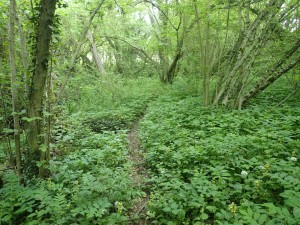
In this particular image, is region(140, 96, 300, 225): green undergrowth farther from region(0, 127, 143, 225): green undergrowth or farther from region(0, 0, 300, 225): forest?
region(0, 127, 143, 225): green undergrowth

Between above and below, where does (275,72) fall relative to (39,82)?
above

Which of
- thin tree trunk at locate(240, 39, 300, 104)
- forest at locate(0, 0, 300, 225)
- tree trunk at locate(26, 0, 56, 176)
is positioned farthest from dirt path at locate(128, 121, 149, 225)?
thin tree trunk at locate(240, 39, 300, 104)

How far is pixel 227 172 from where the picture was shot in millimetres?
3070

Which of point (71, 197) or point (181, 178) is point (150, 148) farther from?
point (71, 197)

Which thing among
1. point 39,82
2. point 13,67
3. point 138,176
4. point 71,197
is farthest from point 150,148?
point 13,67

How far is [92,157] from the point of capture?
3.73 m

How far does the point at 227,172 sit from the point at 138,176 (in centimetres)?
142

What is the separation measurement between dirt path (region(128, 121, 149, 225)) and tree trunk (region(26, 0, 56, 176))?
147 cm

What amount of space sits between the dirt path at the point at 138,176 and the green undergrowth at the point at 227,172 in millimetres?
150

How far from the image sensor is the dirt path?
2.74 metres

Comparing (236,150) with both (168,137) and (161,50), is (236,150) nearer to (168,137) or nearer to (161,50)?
(168,137)

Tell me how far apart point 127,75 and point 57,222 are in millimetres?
14055

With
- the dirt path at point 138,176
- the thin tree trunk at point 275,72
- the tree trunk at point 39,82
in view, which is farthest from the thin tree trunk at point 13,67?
the thin tree trunk at point 275,72

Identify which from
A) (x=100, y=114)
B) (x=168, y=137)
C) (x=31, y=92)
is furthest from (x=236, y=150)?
(x=100, y=114)
